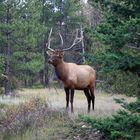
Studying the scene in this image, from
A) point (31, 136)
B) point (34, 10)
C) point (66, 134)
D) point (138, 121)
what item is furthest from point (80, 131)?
point (34, 10)

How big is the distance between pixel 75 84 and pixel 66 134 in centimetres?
423

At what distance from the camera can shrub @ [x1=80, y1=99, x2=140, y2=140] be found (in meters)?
8.14

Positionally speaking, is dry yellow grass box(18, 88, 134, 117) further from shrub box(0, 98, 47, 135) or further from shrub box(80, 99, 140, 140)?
shrub box(80, 99, 140, 140)

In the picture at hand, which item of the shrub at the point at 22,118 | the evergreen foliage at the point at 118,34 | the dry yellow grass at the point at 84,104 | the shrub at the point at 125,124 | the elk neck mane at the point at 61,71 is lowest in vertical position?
the dry yellow grass at the point at 84,104

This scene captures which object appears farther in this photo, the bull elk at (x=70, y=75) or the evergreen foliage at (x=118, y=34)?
the bull elk at (x=70, y=75)

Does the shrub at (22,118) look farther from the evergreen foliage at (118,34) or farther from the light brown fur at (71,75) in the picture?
the evergreen foliage at (118,34)

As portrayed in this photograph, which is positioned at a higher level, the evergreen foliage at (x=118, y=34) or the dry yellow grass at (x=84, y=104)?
the evergreen foliage at (x=118, y=34)

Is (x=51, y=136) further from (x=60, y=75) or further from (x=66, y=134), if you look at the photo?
(x=60, y=75)

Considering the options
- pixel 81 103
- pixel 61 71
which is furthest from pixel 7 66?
pixel 61 71

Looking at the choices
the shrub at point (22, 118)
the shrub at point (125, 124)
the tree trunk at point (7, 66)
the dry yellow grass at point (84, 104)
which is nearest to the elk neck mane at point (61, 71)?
the dry yellow grass at point (84, 104)

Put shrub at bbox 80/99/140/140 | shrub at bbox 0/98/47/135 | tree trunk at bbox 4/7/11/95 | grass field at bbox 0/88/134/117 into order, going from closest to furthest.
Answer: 1. shrub at bbox 80/99/140/140
2. shrub at bbox 0/98/47/135
3. grass field at bbox 0/88/134/117
4. tree trunk at bbox 4/7/11/95

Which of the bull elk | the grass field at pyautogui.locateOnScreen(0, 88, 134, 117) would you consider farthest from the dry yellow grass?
the bull elk

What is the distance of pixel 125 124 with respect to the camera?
8.47 meters

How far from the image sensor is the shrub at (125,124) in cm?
814
